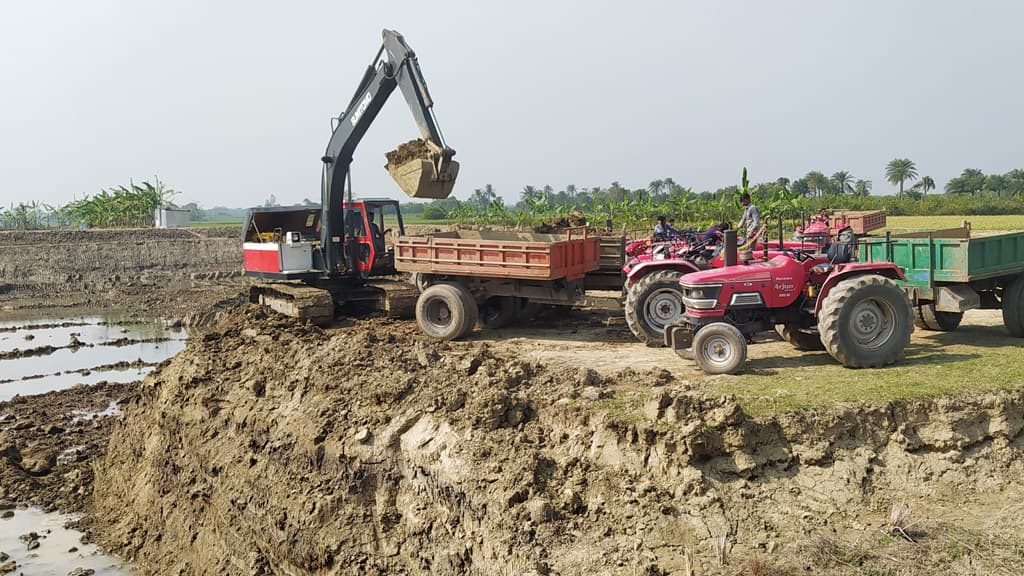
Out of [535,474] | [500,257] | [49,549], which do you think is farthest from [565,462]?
[49,549]

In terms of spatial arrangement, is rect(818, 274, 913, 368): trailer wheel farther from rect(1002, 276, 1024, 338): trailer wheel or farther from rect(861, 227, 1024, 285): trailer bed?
rect(1002, 276, 1024, 338): trailer wheel

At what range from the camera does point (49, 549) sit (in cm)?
1059

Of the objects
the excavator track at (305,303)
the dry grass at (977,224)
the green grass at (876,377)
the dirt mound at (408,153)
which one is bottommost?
the green grass at (876,377)

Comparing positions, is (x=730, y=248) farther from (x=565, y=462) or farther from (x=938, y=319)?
(x=565, y=462)

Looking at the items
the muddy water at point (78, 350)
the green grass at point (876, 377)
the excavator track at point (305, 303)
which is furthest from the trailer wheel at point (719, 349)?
the muddy water at point (78, 350)

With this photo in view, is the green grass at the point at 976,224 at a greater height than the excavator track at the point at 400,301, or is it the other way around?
the green grass at the point at 976,224

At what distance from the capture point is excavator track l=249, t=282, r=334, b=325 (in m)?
14.8

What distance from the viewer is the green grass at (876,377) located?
8.12 metres

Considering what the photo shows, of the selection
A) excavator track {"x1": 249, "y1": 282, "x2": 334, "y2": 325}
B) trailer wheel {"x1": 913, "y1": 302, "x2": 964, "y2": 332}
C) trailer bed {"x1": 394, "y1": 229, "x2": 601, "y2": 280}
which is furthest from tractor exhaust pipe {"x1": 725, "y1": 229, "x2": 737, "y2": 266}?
excavator track {"x1": 249, "y1": 282, "x2": 334, "y2": 325}

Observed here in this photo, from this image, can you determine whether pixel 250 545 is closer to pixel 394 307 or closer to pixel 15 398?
pixel 394 307

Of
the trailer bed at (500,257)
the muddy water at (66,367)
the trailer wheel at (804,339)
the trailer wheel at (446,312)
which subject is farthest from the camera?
the trailer wheel at (446,312)

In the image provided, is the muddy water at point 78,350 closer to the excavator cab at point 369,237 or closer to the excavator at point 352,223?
the excavator at point 352,223

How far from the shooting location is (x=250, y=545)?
912 centimetres

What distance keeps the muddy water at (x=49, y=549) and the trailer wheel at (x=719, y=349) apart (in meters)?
7.47
